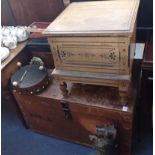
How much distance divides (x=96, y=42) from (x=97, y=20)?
11 cm

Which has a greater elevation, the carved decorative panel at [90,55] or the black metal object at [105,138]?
the carved decorative panel at [90,55]

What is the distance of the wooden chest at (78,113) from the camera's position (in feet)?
3.67

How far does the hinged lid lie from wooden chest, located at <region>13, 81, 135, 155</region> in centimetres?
41

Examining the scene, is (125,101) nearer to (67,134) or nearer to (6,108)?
(67,134)

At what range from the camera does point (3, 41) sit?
4.62ft

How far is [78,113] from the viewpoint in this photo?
1221mm

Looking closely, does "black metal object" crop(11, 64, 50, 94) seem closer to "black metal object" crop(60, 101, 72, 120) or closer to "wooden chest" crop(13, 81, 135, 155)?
"wooden chest" crop(13, 81, 135, 155)

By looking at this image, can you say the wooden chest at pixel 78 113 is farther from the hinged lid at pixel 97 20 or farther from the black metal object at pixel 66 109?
the hinged lid at pixel 97 20

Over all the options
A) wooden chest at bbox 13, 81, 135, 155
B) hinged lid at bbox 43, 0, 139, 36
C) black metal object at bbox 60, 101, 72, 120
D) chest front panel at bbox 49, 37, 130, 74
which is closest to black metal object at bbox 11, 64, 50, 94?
wooden chest at bbox 13, 81, 135, 155

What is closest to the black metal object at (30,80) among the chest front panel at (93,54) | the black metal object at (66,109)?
the black metal object at (66,109)

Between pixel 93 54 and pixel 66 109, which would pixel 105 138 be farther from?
pixel 93 54

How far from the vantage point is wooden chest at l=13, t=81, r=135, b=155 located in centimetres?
112

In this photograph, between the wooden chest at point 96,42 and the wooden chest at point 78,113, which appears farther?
the wooden chest at point 78,113

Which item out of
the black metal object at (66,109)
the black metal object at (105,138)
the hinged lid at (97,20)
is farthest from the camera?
the black metal object at (66,109)
